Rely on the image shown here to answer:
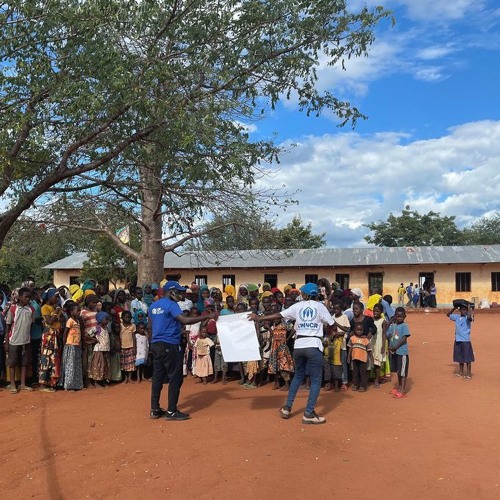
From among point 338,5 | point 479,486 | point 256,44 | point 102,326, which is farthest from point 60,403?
point 338,5

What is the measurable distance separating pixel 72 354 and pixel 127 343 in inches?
36.0

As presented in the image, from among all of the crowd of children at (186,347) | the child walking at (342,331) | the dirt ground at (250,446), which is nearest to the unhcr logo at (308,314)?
the dirt ground at (250,446)

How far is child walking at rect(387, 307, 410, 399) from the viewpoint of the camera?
24.9 ft

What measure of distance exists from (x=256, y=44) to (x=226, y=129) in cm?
141

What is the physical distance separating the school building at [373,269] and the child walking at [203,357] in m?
18.4

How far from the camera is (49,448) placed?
529 cm

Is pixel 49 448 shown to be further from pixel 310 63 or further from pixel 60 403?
pixel 310 63

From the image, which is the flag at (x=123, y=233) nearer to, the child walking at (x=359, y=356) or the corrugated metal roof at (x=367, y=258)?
the child walking at (x=359, y=356)

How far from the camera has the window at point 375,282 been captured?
98.2 ft

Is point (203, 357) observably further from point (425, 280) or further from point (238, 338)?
point (425, 280)

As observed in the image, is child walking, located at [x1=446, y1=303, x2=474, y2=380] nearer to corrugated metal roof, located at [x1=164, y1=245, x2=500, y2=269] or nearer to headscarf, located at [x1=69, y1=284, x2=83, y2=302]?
headscarf, located at [x1=69, y1=284, x2=83, y2=302]

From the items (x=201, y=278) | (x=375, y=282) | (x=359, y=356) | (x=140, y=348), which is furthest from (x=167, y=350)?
(x=375, y=282)

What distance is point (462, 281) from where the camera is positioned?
28.7 meters

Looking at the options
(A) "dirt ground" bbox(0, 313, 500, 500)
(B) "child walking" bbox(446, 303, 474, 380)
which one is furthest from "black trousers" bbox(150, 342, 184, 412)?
(B) "child walking" bbox(446, 303, 474, 380)
